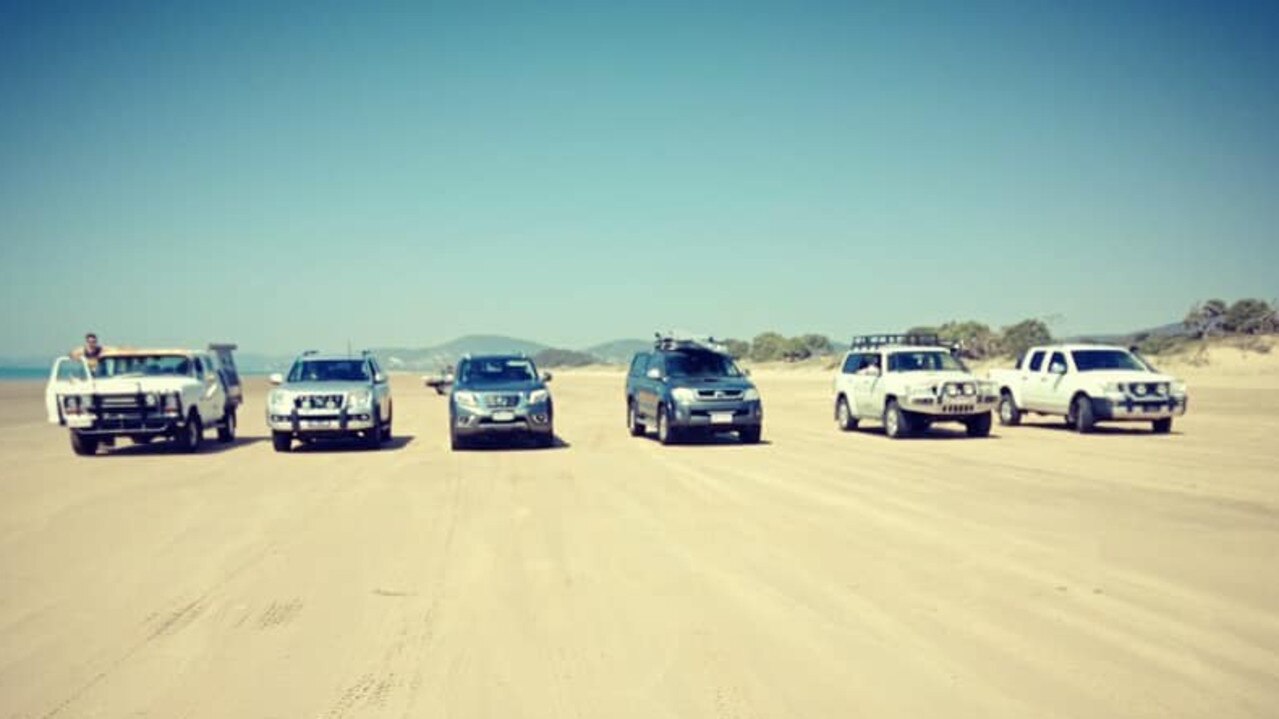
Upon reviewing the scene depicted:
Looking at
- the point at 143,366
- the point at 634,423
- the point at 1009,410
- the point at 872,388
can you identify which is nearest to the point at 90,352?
the point at 143,366

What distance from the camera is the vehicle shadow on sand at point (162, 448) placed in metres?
18.4

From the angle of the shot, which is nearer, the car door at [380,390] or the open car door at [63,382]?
the open car door at [63,382]

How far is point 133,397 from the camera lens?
17.4m

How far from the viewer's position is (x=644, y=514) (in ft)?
33.8

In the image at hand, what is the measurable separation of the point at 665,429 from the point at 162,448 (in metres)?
10.2

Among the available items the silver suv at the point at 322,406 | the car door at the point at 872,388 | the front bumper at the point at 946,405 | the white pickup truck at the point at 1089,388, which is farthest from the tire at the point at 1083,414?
the silver suv at the point at 322,406

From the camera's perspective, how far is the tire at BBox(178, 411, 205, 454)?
18094mm

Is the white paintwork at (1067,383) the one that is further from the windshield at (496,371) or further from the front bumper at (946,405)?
the windshield at (496,371)

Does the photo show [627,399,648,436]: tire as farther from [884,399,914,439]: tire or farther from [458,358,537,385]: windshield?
[884,399,914,439]: tire

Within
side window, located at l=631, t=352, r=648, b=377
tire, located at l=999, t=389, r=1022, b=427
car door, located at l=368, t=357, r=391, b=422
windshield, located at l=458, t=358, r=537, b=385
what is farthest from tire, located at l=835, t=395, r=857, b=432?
car door, located at l=368, t=357, r=391, b=422

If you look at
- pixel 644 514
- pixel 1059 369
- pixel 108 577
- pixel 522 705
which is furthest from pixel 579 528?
pixel 1059 369

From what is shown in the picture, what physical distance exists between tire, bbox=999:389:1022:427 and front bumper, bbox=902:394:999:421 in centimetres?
390

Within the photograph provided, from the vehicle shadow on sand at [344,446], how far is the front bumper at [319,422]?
79 cm

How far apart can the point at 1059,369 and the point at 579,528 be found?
611 inches
